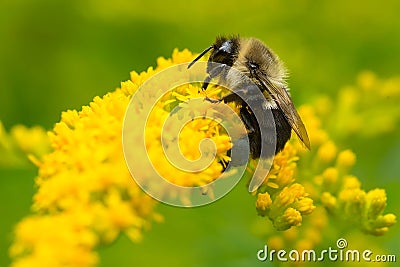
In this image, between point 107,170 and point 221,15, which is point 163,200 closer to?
point 107,170

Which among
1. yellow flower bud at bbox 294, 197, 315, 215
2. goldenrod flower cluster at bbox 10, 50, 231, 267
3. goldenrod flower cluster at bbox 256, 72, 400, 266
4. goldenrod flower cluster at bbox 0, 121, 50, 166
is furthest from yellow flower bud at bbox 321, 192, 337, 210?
goldenrod flower cluster at bbox 0, 121, 50, 166

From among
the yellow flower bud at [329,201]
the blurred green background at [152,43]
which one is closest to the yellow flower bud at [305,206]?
the yellow flower bud at [329,201]

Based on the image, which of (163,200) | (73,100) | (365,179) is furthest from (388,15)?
(163,200)

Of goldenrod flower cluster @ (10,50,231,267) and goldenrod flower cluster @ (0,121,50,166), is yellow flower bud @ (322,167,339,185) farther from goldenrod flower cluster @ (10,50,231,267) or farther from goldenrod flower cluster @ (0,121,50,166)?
goldenrod flower cluster @ (0,121,50,166)

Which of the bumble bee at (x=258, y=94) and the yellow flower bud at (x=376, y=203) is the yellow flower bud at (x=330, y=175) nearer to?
the yellow flower bud at (x=376, y=203)

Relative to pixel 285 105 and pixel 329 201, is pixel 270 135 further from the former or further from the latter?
pixel 329 201
